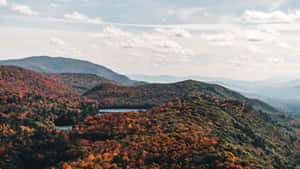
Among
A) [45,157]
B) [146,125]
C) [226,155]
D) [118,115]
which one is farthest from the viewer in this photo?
[118,115]

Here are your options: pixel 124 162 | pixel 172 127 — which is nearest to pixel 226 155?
pixel 124 162

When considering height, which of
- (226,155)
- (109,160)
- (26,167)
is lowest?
(26,167)

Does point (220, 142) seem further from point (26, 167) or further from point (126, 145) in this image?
point (26, 167)

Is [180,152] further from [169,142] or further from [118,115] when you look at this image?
[118,115]

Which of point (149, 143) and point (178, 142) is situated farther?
point (149, 143)

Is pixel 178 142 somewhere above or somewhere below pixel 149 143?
above

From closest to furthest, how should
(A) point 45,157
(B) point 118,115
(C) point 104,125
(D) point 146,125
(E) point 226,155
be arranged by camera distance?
(E) point 226,155
(A) point 45,157
(D) point 146,125
(C) point 104,125
(B) point 118,115

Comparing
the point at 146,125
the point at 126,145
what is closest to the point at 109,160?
the point at 126,145

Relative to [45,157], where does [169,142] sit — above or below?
above

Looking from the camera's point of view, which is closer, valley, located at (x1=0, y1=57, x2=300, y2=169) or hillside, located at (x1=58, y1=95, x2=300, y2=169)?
hillside, located at (x1=58, y1=95, x2=300, y2=169)

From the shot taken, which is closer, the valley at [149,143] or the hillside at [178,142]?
the hillside at [178,142]

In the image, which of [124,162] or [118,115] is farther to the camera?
[118,115]

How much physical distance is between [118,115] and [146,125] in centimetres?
3474

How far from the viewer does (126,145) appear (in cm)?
12744
